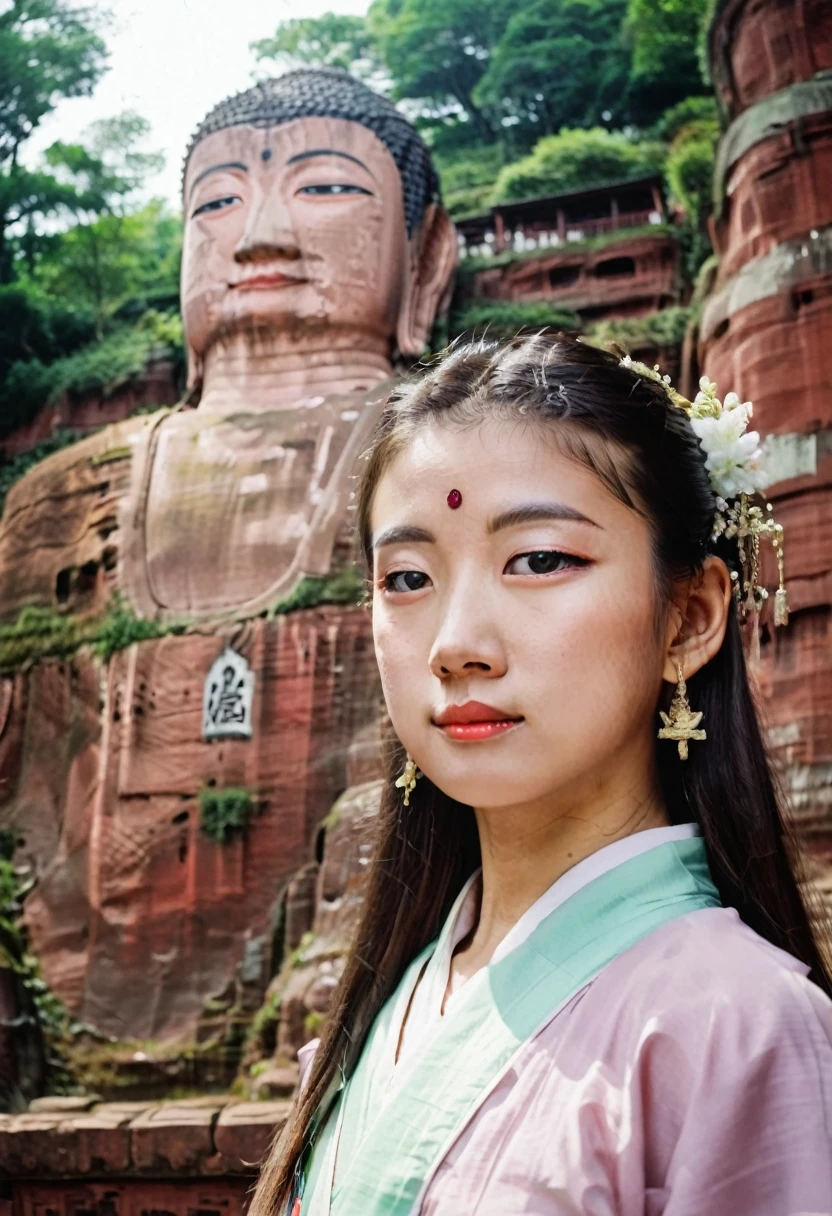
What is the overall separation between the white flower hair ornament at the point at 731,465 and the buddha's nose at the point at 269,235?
761cm

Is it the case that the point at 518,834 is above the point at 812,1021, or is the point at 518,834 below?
above

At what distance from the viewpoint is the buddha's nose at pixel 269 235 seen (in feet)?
29.2

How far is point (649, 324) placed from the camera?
32.7 ft

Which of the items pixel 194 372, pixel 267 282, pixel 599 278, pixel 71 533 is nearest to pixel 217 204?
pixel 267 282

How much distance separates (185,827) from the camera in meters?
7.51

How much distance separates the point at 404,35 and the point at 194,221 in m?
10.8

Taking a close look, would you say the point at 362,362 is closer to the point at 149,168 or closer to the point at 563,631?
the point at 563,631

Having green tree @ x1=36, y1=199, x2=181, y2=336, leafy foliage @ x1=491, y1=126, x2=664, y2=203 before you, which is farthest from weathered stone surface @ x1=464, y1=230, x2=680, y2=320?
green tree @ x1=36, y1=199, x2=181, y2=336

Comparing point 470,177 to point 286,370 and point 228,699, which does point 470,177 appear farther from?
point 228,699

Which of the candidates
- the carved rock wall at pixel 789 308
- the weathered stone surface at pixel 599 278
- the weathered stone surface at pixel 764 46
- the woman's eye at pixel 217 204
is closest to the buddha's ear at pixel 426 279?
the woman's eye at pixel 217 204

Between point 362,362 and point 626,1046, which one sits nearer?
point 626,1046

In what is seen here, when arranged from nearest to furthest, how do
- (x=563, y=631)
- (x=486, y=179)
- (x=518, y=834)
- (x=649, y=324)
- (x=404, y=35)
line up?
(x=563, y=631) < (x=518, y=834) < (x=649, y=324) < (x=486, y=179) < (x=404, y=35)

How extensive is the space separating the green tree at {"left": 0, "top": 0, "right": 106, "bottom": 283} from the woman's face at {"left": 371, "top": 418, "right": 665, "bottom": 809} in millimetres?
14656

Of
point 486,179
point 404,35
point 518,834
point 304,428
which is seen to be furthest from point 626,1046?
point 404,35
